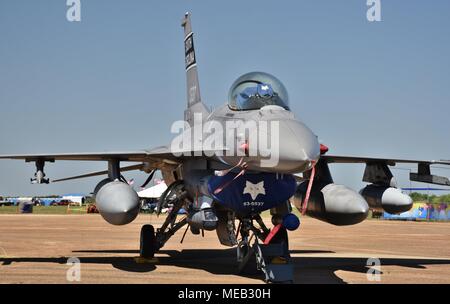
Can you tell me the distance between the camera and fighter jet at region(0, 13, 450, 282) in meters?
9.25

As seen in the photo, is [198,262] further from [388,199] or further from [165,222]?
[388,199]

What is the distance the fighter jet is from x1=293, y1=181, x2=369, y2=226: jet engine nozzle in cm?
2

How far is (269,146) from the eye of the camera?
8.94 meters

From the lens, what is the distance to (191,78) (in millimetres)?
17141

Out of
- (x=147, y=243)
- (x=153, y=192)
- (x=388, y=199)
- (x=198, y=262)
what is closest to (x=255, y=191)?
(x=388, y=199)

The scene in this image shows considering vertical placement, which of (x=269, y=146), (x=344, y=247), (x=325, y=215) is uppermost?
(x=269, y=146)

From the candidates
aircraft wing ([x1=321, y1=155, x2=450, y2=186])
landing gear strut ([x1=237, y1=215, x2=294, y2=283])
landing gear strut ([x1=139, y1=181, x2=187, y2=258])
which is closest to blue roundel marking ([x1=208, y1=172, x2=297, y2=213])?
landing gear strut ([x1=237, y1=215, x2=294, y2=283])

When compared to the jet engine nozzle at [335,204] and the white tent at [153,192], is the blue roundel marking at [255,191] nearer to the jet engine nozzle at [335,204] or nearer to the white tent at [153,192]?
the jet engine nozzle at [335,204]

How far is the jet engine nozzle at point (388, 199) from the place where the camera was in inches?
534

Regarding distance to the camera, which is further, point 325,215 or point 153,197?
point 153,197
